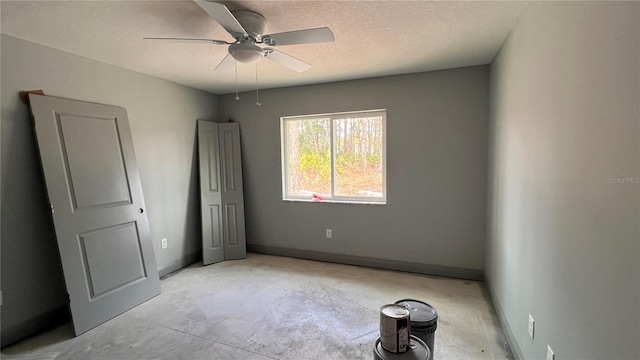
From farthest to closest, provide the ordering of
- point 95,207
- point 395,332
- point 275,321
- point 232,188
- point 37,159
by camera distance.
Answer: point 232,188 → point 95,207 → point 275,321 → point 37,159 → point 395,332

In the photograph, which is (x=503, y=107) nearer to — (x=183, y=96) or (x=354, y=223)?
(x=354, y=223)

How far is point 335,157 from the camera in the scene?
13.0 ft

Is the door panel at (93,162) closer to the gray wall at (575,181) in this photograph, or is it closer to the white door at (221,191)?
the white door at (221,191)

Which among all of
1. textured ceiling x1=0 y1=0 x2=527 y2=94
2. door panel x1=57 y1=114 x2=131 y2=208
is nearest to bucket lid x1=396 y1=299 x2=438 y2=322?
textured ceiling x1=0 y1=0 x2=527 y2=94

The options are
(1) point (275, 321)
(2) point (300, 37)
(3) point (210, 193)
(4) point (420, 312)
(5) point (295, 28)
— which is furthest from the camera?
(3) point (210, 193)

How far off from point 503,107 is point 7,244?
13.6ft

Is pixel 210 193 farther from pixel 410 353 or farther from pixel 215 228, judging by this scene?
pixel 410 353

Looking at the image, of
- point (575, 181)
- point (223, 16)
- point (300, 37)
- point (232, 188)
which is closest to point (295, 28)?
point (300, 37)

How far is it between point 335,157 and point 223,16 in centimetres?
254

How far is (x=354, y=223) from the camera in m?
3.83

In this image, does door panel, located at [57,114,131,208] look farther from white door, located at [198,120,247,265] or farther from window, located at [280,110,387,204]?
window, located at [280,110,387,204]

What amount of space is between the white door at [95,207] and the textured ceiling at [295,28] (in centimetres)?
61

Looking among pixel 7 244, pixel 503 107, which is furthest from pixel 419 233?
pixel 7 244

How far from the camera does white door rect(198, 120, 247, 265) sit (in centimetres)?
404
